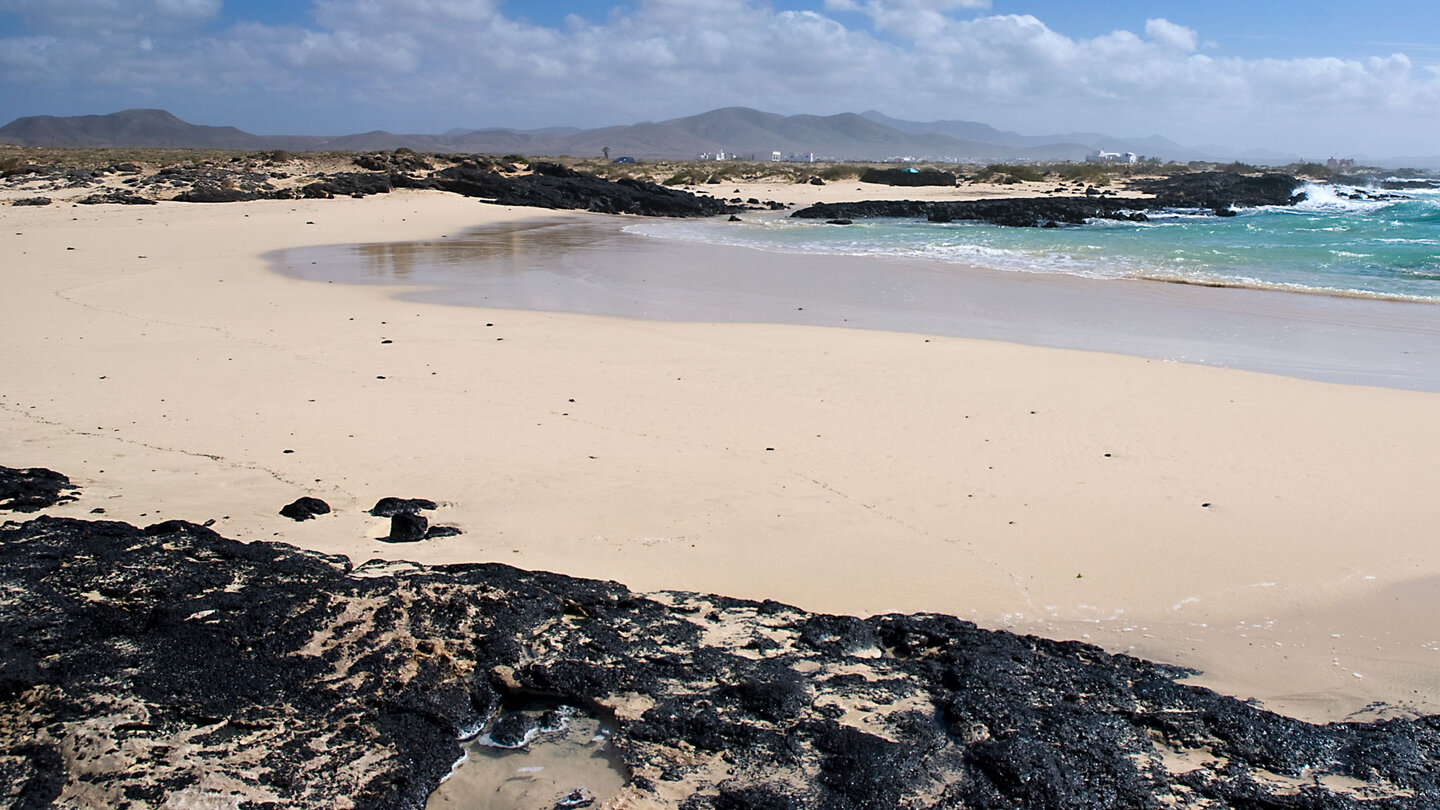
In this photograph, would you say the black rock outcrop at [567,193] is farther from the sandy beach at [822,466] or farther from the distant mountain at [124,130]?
the distant mountain at [124,130]

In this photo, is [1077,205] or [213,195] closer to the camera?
[213,195]

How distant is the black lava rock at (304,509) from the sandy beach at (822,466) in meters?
0.08

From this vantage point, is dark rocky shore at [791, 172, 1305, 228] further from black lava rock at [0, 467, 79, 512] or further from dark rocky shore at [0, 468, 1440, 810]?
dark rocky shore at [0, 468, 1440, 810]

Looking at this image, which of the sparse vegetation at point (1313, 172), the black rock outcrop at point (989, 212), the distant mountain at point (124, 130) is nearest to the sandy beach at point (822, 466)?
the black rock outcrop at point (989, 212)

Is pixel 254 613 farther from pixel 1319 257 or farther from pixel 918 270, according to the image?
pixel 1319 257

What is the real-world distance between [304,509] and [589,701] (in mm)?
2073

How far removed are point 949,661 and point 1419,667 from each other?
1.76 meters

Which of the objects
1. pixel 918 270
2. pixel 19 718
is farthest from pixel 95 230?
pixel 19 718

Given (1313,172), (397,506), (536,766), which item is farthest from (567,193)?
(1313,172)

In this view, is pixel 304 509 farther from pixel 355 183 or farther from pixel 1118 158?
pixel 1118 158

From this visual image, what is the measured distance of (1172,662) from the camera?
3295 mm

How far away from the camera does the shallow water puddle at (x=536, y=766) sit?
2.37 m

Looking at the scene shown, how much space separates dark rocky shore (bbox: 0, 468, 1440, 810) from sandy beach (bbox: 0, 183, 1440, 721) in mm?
446

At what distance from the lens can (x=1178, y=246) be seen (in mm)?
21672
